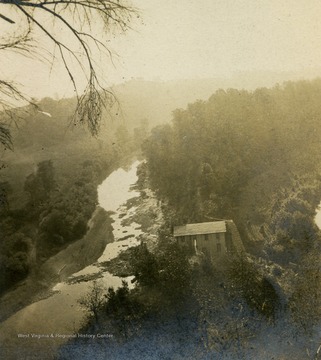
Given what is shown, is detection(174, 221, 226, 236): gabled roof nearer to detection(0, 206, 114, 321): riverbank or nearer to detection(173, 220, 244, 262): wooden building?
detection(173, 220, 244, 262): wooden building

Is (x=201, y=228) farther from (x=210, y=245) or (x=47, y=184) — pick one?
(x=47, y=184)

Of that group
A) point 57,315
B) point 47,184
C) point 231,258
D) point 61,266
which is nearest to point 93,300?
point 57,315

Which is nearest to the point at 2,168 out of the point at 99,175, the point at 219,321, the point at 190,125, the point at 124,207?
the point at 99,175

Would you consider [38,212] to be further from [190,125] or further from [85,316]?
[190,125]

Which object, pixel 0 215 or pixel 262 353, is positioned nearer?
pixel 262 353

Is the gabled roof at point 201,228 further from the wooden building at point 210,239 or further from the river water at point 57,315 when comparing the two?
the river water at point 57,315

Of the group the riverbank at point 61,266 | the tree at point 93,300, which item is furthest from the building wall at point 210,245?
the riverbank at point 61,266

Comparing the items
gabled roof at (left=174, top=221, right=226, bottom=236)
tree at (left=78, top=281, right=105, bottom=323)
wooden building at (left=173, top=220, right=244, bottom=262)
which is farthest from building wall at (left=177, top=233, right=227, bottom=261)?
tree at (left=78, top=281, right=105, bottom=323)
